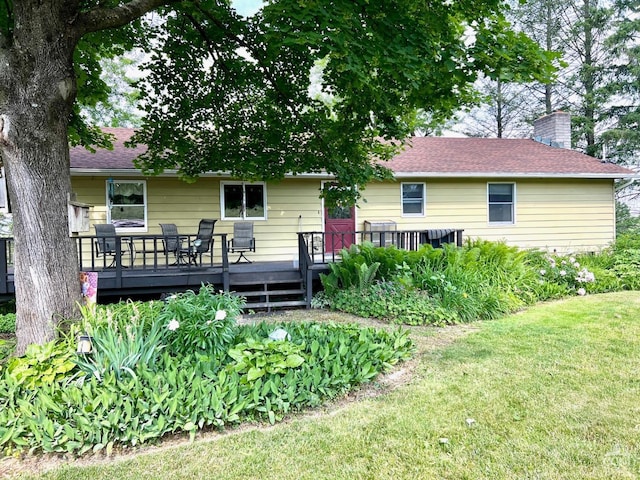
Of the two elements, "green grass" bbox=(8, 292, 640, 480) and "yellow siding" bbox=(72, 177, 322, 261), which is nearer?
"green grass" bbox=(8, 292, 640, 480)

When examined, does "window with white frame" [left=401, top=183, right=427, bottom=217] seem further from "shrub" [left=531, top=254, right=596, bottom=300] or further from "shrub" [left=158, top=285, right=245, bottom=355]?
"shrub" [left=158, top=285, right=245, bottom=355]

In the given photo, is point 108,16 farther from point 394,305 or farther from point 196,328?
point 394,305

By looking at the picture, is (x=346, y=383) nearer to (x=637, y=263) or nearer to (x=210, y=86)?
(x=210, y=86)

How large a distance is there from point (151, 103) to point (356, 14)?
458 centimetres

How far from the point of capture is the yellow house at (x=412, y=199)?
368 inches

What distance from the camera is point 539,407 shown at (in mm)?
3018

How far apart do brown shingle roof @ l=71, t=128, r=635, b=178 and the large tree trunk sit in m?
5.94

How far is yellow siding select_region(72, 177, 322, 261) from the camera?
9.09 metres

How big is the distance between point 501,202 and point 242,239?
7.71 m

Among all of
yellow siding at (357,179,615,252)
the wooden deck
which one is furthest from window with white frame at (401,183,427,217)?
the wooden deck

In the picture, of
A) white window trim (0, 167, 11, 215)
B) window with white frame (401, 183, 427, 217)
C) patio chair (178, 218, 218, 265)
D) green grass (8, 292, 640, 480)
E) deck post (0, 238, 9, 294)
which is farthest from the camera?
window with white frame (401, 183, 427, 217)

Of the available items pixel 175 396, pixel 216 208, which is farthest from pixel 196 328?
pixel 216 208

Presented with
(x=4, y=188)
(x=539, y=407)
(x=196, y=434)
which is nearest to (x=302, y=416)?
(x=196, y=434)

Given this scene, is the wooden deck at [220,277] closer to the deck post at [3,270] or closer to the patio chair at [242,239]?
the deck post at [3,270]
